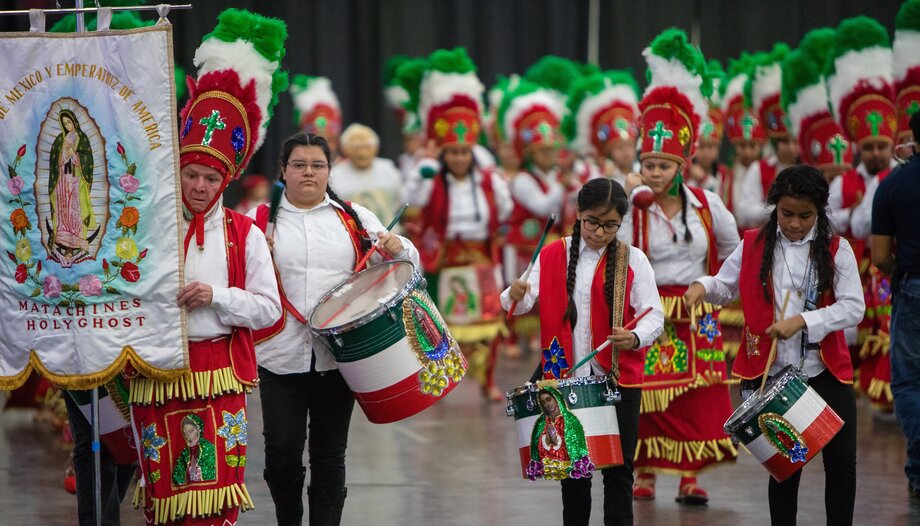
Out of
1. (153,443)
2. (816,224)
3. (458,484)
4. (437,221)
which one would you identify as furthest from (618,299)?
(437,221)

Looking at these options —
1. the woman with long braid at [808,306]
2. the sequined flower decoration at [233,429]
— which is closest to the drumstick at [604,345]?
the woman with long braid at [808,306]

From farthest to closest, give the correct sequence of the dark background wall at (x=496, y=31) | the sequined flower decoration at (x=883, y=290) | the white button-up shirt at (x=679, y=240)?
1. the dark background wall at (x=496, y=31)
2. the sequined flower decoration at (x=883, y=290)
3. the white button-up shirt at (x=679, y=240)

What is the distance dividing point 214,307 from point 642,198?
2.60m

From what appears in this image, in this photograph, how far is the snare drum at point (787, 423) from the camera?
4949 mm

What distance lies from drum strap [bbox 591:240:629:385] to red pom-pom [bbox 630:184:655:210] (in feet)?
4.35

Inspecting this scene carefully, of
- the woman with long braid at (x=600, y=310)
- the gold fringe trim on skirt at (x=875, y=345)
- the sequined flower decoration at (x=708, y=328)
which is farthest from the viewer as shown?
the gold fringe trim on skirt at (x=875, y=345)

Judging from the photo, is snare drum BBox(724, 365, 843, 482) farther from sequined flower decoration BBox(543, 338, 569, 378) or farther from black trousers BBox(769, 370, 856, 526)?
sequined flower decoration BBox(543, 338, 569, 378)

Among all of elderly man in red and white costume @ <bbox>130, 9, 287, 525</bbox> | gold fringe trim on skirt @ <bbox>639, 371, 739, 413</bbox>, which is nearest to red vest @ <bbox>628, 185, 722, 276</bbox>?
gold fringe trim on skirt @ <bbox>639, 371, 739, 413</bbox>

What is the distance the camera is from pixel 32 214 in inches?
182

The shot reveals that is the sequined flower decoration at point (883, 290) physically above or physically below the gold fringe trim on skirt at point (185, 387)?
below

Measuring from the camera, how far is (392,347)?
5.05 metres

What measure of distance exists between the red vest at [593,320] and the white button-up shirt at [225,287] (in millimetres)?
1082

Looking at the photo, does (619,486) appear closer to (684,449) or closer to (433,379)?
(433,379)

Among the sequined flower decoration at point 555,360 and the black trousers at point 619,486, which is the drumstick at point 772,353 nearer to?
the black trousers at point 619,486
